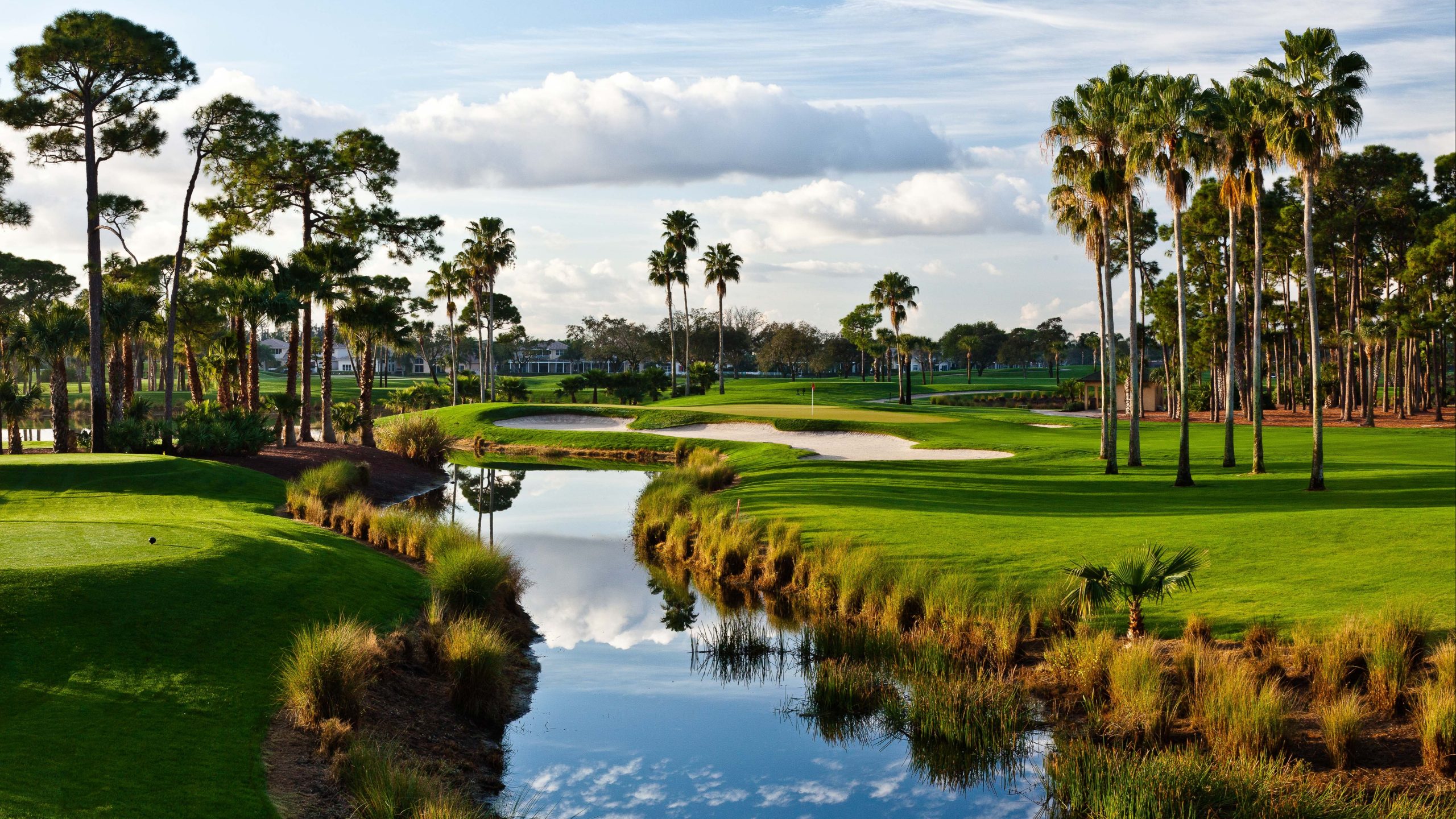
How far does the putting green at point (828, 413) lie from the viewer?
5541 centimetres

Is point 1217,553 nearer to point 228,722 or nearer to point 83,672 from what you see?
point 228,722

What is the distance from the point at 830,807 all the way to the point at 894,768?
121 centimetres

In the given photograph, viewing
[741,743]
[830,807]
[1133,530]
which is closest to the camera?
[830,807]

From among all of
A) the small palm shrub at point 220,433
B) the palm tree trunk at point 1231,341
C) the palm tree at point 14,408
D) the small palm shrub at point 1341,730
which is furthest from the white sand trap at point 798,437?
the small palm shrub at point 1341,730

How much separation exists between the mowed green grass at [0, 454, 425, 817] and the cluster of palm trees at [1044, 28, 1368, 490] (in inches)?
941

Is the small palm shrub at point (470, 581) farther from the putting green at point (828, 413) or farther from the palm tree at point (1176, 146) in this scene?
the putting green at point (828, 413)

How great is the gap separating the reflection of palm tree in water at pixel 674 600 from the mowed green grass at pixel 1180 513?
285cm

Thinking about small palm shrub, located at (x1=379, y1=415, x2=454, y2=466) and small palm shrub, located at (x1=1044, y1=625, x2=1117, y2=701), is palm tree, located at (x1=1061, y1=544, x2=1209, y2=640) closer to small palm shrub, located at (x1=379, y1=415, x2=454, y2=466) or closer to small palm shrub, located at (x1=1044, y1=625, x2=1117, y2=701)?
small palm shrub, located at (x1=1044, y1=625, x2=1117, y2=701)

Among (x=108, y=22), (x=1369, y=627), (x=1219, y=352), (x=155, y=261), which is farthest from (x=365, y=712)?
(x=1219, y=352)

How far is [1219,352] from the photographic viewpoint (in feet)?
214

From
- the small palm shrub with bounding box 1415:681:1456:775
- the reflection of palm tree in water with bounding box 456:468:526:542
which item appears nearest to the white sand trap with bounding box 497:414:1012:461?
the reflection of palm tree in water with bounding box 456:468:526:542

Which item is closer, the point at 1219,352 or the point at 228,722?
the point at 228,722

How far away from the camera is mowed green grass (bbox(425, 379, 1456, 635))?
15.9 meters

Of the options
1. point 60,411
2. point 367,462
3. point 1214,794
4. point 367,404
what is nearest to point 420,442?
point 367,404
